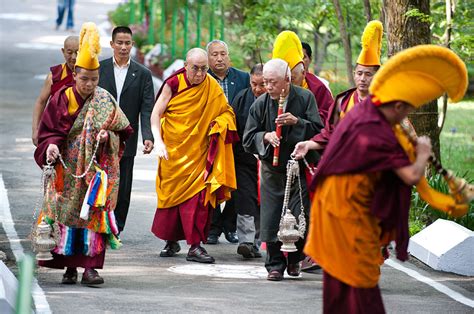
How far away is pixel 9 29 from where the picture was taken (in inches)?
1465

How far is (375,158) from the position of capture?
684 cm

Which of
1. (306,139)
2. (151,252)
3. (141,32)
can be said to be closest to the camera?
(306,139)

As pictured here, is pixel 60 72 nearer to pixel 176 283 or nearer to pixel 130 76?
pixel 130 76

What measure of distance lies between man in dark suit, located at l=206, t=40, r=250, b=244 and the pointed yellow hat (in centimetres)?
255

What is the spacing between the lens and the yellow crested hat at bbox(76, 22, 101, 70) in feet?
32.8

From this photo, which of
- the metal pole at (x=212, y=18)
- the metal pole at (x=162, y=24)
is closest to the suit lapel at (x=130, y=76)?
the metal pole at (x=212, y=18)

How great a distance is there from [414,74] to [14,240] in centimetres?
618

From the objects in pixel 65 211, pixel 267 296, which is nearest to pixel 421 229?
pixel 267 296

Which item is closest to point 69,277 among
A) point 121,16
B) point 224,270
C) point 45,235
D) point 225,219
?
point 45,235

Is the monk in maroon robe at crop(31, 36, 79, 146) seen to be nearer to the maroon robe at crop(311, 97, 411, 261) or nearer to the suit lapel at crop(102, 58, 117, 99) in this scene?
the suit lapel at crop(102, 58, 117, 99)

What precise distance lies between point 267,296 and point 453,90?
132 inches

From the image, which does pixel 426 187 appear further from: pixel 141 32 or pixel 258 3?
pixel 141 32

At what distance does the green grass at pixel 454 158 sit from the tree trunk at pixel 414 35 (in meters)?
0.66

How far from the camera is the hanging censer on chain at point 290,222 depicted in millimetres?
10523
